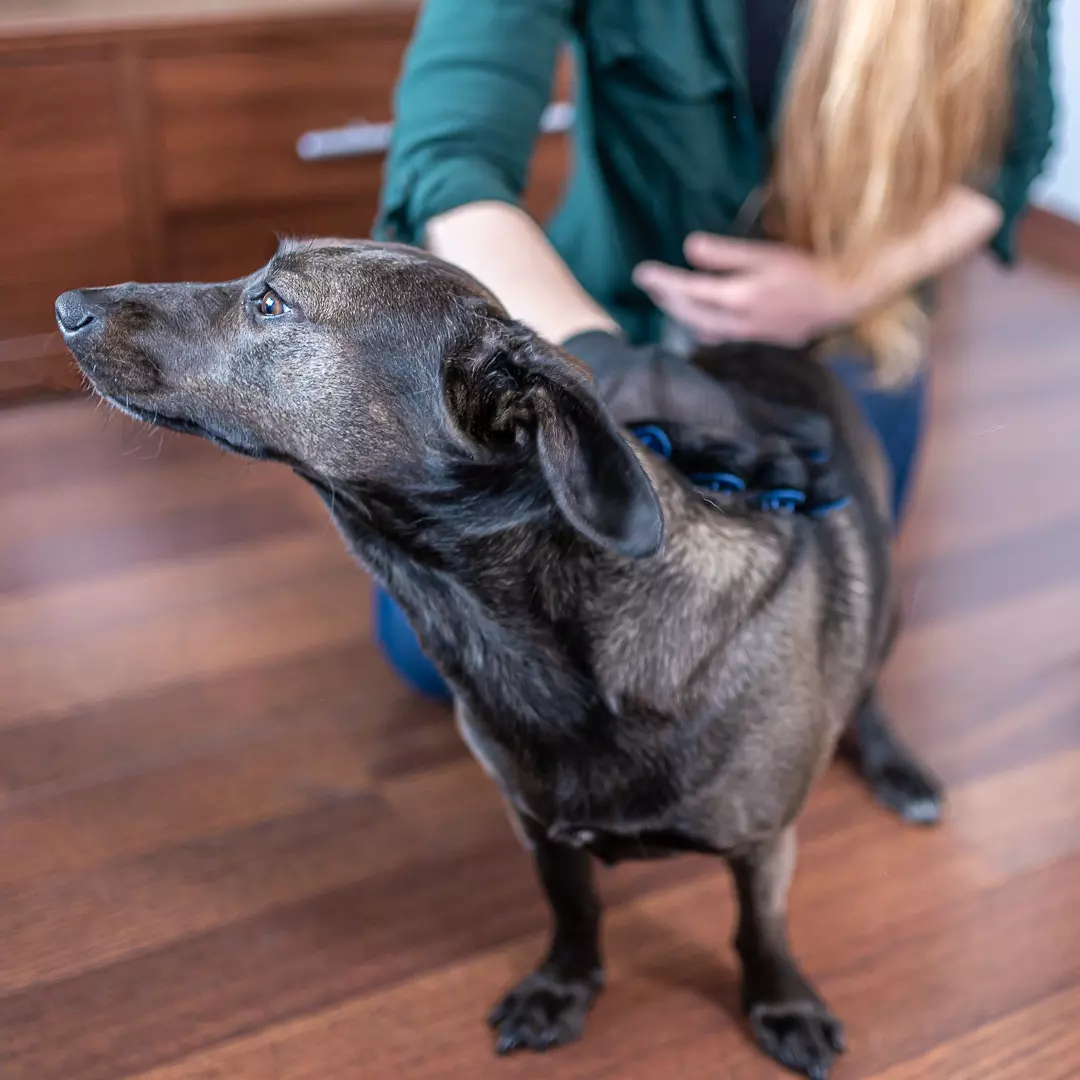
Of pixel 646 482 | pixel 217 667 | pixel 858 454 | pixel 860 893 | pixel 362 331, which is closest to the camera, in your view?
pixel 646 482

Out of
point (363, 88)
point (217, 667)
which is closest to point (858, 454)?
point (217, 667)

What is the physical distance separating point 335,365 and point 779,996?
0.79m

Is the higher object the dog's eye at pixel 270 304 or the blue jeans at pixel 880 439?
the dog's eye at pixel 270 304

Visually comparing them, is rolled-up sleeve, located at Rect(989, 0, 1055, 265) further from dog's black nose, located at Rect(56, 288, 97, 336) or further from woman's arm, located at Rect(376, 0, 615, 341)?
dog's black nose, located at Rect(56, 288, 97, 336)

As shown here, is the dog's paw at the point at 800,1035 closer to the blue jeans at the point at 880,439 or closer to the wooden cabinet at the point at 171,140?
the blue jeans at the point at 880,439

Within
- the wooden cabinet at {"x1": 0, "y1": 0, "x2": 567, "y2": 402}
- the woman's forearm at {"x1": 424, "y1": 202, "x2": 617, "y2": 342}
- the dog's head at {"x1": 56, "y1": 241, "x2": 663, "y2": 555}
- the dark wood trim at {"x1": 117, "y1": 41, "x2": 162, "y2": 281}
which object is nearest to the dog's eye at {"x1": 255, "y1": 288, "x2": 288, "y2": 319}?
the dog's head at {"x1": 56, "y1": 241, "x2": 663, "y2": 555}

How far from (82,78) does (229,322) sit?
4.85 ft

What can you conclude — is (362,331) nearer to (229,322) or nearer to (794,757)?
(229,322)

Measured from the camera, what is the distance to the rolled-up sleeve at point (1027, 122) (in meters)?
1.42

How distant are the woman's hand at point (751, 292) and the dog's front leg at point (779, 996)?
616 mm

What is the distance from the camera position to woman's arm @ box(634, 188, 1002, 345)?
4.60ft

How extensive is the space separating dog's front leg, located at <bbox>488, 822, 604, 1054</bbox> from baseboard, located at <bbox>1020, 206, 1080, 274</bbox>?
262 centimetres

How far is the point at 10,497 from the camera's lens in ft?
6.93

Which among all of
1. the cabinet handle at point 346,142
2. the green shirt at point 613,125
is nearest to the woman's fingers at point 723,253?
the green shirt at point 613,125
